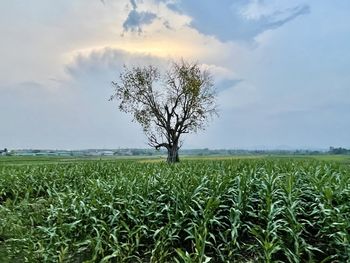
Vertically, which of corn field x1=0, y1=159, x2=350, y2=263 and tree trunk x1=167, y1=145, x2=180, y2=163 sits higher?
tree trunk x1=167, y1=145, x2=180, y2=163

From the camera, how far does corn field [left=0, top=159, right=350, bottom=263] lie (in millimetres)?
4289

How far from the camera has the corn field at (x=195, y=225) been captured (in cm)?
429

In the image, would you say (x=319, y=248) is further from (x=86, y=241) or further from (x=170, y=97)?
(x=170, y=97)

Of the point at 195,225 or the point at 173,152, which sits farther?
the point at 173,152

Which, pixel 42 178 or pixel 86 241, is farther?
pixel 42 178

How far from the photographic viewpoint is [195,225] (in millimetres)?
4547

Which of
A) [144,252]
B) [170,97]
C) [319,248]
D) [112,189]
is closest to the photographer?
[319,248]

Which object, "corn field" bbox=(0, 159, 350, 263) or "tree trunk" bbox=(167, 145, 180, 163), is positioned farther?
"tree trunk" bbox=(167, 145, 180, 163)

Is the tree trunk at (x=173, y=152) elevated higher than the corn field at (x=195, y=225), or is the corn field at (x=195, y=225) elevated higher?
the tree trunk at (x=173, y=152)

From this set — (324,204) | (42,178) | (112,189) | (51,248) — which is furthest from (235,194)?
(42,178)

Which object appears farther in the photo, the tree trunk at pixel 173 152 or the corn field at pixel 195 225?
the tree trunk at pixel 173 152

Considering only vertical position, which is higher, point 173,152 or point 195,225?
point 173,152

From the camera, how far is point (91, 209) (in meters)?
5.37

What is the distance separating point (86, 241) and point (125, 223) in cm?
58
